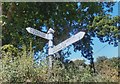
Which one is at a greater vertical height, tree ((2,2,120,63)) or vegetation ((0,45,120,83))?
tree ((2,2,120,63))

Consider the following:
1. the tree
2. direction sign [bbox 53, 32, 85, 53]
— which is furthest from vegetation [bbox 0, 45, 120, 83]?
the tree

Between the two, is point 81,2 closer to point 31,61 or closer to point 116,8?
point 116,8

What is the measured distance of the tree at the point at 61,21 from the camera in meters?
6.24

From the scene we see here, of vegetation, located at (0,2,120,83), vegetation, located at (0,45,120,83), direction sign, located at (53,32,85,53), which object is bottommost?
vegetation, located at (0,45,120,83)

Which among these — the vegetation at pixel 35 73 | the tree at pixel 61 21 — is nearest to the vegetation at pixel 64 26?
the tree at pixel 61 21

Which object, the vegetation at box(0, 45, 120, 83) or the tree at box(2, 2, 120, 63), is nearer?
the vegetation at box(0, 45, 120, 83)

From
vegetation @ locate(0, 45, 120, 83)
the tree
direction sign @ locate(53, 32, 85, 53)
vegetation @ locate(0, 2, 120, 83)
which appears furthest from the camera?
the tree

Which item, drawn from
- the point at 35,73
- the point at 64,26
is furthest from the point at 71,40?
the point at 64,26

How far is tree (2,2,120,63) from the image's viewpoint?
6238 millimetres

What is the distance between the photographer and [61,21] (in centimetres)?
654

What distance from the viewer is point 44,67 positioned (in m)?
4.10

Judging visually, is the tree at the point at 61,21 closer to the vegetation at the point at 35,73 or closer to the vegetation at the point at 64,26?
the vegetation at the point at 64,26

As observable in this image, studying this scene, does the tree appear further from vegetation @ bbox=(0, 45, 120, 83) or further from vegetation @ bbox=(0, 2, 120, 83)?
vegetation @ bbox=(0, 45, 120, 83)

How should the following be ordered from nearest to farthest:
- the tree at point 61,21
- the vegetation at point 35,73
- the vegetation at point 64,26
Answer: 1. the vegetation at point 35,73
2. the vegetation at point 64,26
3. the tree at point 61,21
